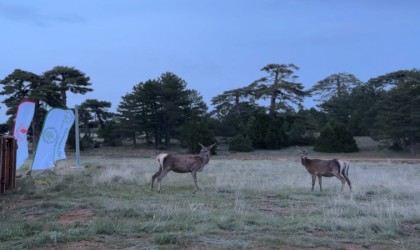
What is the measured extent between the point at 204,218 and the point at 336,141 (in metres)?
54.1

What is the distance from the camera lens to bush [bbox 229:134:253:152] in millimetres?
62906

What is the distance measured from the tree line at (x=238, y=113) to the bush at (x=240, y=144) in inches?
4.5

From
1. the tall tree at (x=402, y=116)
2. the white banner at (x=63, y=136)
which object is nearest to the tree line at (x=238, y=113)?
the tall tree at (x=402, y=116)

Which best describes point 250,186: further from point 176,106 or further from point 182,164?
point 176,106

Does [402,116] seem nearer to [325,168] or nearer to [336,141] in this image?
[336,141]

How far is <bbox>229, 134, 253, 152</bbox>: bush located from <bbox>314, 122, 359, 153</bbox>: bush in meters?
8.75

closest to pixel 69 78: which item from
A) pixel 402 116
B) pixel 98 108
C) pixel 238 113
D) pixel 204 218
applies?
pixel 98 108

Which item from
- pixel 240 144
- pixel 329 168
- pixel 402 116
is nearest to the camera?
pixel 329 168

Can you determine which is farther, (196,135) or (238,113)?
(238,113)

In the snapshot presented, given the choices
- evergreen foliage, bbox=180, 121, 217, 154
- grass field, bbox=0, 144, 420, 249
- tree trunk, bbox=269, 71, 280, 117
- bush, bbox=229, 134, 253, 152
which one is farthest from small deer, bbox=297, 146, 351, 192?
tree trunk, bbox=269, 71, 280, 117

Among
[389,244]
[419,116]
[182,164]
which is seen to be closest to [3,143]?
[182,164]

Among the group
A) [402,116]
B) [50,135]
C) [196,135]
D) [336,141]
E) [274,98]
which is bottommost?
[336,141]

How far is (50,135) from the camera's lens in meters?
19.7

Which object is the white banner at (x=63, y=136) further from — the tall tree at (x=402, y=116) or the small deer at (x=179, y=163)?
the tall tree at (x=402, y=116)
